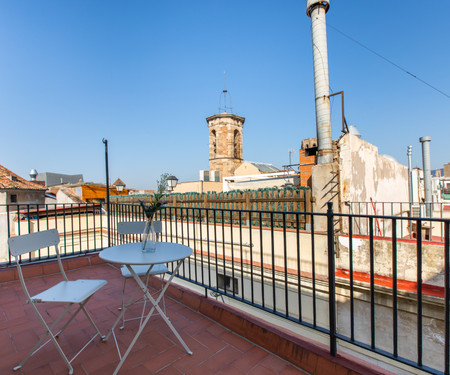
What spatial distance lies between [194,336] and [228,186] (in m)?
14.6

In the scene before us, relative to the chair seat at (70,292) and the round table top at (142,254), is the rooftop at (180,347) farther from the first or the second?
the round table top at (142,254)

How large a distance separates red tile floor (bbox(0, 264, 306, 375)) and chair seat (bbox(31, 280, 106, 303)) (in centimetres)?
51

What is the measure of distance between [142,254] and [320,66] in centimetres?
964

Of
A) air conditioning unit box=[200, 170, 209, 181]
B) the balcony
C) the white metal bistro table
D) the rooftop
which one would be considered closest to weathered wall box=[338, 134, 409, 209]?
the balcony

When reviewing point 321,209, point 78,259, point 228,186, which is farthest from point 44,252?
point 321,209

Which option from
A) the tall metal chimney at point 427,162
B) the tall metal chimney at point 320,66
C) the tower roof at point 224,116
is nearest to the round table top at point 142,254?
the tall metal chimney at point 320,66

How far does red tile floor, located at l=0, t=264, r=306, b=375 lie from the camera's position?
72.2 inches

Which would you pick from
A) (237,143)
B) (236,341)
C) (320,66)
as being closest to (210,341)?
(236,341)

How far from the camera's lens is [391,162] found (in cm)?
1228

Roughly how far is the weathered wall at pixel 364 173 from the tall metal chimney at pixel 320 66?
2.90 ft

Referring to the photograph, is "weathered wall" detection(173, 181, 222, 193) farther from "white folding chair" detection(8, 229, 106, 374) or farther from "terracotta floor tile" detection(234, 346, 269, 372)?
"terracotta floor tile" detection(234, 346, 269, 372)

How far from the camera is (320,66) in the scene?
925cm

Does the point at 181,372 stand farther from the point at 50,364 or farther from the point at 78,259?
the point at 78,259

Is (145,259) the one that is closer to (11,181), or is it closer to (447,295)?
(447,295)
